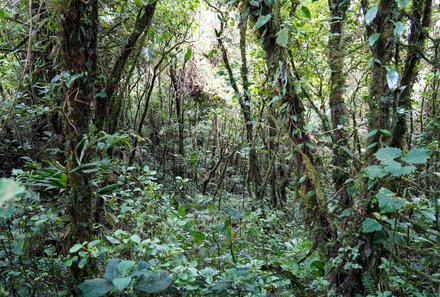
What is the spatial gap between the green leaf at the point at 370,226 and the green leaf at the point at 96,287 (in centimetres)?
135

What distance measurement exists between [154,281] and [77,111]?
Result: 105 centimetres

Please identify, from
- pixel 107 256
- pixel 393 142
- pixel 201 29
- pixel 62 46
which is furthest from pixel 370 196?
pixel 201 29

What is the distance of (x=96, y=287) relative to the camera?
1.61 metres

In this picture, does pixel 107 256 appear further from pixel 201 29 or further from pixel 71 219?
pixel 201 29

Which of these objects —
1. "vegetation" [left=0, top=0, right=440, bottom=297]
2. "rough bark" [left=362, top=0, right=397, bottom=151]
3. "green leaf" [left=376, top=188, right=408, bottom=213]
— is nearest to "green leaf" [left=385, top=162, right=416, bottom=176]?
"vegetation" [left=0, top=0, right=440, bottom=297]

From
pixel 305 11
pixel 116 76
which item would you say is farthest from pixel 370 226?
pixel 116 76

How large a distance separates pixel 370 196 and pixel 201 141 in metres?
8.01

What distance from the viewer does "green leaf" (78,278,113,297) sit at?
1.60 meters

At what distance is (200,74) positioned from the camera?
27.5 feet

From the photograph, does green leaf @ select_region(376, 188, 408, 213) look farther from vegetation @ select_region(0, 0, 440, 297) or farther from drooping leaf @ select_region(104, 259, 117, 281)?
drooping leaf @ select_region(104, 259, 117, 281)

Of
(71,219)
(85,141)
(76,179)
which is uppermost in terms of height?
(85,141)

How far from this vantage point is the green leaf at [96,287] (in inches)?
63.0

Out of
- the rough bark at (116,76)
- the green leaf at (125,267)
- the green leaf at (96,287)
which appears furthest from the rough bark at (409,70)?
the rough bark at (116,76)

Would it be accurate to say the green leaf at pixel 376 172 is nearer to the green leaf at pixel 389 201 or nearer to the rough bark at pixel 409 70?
the green leaf at pixel 389 201
